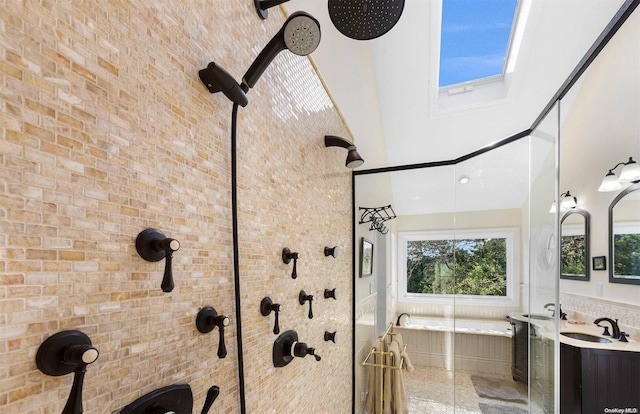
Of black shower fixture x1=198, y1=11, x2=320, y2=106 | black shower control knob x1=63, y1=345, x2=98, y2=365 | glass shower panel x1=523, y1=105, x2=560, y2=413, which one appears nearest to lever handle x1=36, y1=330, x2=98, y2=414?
black shower control knob x1=63, y1=345, x2=98, y2=365

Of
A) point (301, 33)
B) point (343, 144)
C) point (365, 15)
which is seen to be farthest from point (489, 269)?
point (301, 33)

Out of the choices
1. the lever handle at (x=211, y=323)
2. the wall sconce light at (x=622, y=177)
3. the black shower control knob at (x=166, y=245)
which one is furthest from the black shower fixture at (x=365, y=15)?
the wall sconce light at (x=622, y=177)

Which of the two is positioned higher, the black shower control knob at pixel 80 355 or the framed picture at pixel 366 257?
the black shower control knob at pixel 80 355

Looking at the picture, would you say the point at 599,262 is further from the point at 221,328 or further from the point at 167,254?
the point at 167,254

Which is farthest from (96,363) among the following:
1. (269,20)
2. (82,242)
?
(269,20)

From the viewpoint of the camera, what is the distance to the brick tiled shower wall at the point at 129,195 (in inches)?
21.2

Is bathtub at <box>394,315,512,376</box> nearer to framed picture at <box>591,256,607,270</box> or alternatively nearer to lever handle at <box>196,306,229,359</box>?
framed picture at <box>591,256,607,270</box>

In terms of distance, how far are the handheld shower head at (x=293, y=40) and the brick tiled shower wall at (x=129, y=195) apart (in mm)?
122

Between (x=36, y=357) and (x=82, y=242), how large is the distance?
20cm

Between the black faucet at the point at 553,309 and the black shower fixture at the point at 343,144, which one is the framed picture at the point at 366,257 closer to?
the black shower fixture at the point at 343,144

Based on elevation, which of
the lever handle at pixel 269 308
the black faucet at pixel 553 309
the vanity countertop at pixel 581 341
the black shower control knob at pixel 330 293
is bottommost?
the vanity countertop at pixel 581 341

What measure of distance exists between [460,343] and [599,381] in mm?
934

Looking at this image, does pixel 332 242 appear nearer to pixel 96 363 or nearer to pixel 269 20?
pixel 269 20

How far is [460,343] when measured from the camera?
2840mm
